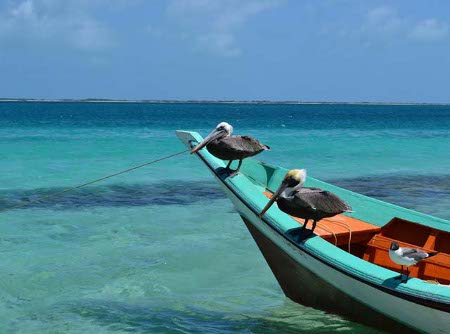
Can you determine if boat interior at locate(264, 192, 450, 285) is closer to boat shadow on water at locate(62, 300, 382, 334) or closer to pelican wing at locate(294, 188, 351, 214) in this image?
boat shadow on water at locate(62, 300, 382, 334)

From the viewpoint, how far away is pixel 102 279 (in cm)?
909

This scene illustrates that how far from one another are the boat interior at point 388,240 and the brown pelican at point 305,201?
3.68ft

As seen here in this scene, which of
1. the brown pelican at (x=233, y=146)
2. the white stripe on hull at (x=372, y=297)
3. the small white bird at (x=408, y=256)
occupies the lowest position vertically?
the white stripe on hull at (x=372, y=297)

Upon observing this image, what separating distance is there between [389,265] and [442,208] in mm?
7100

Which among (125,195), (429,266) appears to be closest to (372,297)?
(429,266)

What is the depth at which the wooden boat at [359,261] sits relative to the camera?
5586 mm

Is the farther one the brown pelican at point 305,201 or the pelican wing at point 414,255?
the brown pelican at point 305,201

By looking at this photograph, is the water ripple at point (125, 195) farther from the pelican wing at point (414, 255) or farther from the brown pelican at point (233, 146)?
the pelican wing at point (414, 255)

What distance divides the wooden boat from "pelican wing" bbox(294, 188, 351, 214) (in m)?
0.45

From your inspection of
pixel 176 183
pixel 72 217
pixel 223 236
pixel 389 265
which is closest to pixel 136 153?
pixel 176 183

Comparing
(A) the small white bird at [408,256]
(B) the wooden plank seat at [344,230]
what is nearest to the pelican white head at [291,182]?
(A) the small white bird at [408,256]

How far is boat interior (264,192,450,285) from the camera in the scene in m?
7.01

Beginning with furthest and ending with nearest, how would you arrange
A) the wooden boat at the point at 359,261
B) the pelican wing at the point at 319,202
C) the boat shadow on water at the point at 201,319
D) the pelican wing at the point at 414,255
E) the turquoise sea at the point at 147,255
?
the turquoise sea at the point at 147,255, the boat shadow on water at the point at 201,319, the pelican wing at the point at 319,202, the wooden boat at the point at 359,261, the pelican wing at the point at 414,255

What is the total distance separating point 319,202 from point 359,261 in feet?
2.06
